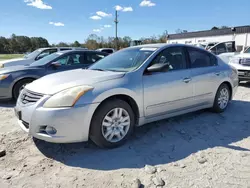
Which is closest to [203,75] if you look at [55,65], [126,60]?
[126,60]

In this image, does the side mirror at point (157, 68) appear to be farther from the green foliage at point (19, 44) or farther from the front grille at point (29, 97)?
the green foliage at point (19, 44)

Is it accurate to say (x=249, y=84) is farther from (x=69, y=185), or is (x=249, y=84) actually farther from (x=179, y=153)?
(x=69, y=185)

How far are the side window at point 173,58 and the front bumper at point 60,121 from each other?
1569 mm

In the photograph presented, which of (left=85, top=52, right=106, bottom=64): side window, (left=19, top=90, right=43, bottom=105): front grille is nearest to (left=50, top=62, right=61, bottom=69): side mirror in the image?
(left=85, top=52, right=106, bottom=64): side window

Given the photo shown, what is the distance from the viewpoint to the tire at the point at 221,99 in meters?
5.05

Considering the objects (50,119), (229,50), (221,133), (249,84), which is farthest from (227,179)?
(229,50)

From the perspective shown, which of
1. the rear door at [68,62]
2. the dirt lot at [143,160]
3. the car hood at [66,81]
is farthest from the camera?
the rear door at [68,62]

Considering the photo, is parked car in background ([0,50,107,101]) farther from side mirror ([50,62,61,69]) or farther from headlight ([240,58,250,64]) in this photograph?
headlight ([240,58,250,64])

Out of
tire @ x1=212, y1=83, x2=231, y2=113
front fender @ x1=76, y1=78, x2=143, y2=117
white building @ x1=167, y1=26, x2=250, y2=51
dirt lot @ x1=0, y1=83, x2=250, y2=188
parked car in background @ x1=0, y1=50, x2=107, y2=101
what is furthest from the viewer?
white building @ x1=167, y1=26, x2=250, y2=51

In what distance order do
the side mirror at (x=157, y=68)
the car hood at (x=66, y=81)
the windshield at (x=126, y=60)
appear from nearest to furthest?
1. the car hood at (x=66, y=81)
2. the side mirror at (x=157, y=68)
3. the windshield at (x=126, y=60)

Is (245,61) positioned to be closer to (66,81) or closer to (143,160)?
(143,160)

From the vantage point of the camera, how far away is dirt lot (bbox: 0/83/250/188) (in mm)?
2680

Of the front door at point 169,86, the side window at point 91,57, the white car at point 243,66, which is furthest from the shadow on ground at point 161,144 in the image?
the side window at point 91,57

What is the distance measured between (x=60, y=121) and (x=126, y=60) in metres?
1.69
